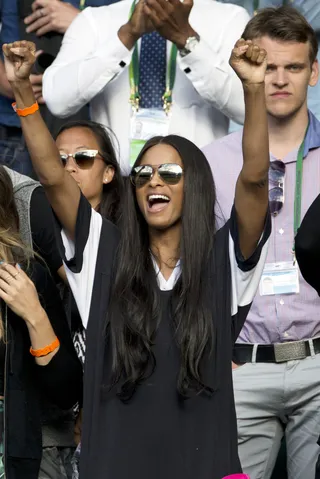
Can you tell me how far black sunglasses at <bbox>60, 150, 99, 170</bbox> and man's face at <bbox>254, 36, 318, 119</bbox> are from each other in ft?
2.56

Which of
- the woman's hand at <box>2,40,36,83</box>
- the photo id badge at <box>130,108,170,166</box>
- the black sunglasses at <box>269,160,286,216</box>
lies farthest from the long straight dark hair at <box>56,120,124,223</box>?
the woman's hand at <box>2,40,36,83</box>

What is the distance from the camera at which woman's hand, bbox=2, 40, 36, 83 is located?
3547 mm

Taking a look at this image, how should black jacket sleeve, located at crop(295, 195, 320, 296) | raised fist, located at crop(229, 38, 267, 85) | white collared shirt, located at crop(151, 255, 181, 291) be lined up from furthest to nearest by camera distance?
white collared shirt, located at crop(151, 255, 181, 291), raised fist, located at crop(229, 38, 267, 85), black jacket sleeve, located at crop(295, 195, 320, 296)

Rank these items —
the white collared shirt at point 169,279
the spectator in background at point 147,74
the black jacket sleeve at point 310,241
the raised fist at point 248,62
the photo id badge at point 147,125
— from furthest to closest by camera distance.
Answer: the photo id badge at point 147,125 → the spectator in background at point 147,74 → the white collared shirt at point 169,279 → the raised fist at point 248,62 → the black jacket sleeve at point 310,241

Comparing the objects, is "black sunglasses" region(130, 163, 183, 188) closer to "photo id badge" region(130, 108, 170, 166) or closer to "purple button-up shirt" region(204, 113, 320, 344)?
"purple button-up shirt" region(204, 113, 320, 344)

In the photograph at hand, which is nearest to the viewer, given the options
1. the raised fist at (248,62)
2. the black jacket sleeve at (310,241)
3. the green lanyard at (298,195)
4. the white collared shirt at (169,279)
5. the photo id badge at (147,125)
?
the black jacket sleeve at (310,241)

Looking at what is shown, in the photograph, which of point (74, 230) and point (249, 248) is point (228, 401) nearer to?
point (249, 248)

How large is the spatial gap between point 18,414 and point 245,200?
1088 millimetres

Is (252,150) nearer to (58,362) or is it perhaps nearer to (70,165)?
(58,362)

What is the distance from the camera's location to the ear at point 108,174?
4723 millimetres

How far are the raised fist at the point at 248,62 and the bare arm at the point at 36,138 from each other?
661 millimetres

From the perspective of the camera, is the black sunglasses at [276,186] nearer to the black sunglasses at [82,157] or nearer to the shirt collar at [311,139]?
the shirt collar at [311,139]

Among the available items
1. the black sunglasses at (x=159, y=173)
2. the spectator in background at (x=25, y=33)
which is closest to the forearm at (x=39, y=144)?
the black sunglasses at (x=159, y=173)

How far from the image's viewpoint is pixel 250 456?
4.39 m
